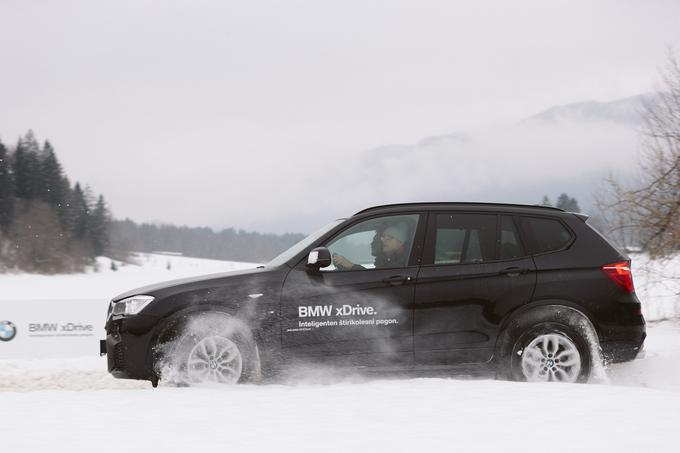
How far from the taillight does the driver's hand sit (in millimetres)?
2310

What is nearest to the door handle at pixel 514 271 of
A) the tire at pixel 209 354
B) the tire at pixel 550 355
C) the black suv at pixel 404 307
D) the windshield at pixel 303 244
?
the black suv at pixel 404 307

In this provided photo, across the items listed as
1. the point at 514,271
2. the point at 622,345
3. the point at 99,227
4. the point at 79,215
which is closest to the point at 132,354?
the point at 514,271

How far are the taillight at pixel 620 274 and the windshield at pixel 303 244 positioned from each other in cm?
245

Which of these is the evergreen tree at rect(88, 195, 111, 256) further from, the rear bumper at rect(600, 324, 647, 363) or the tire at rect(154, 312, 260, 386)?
the rear bumper at rect(600, 324, 647, 363)

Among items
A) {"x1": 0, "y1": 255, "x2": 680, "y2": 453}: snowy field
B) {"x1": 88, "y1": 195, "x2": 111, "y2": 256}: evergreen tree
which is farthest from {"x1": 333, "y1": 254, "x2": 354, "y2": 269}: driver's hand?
{"x1": 88, "y1": 195, "x2": 111, "y2": 256}: evergreen tree

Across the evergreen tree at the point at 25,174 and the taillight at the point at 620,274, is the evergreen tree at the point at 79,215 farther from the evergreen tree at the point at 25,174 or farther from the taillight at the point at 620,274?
the taillight at the point at 620,274

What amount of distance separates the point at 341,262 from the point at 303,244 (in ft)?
1.40

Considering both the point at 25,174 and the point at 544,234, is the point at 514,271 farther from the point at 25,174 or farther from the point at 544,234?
the point at 25,174

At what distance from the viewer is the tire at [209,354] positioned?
19.3ft

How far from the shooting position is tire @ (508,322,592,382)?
19.9ft

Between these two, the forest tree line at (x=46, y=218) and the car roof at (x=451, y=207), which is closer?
the car roof at (x=451, y=207)

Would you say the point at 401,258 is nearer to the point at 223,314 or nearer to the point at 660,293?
the point at 223,314

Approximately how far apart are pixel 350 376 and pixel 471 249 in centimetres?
158

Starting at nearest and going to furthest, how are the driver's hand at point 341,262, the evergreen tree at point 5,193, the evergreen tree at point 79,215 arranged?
the driver's hand at point 341,262, the evergreen tree at point 5,193, the evergreen tree at point 79,215
